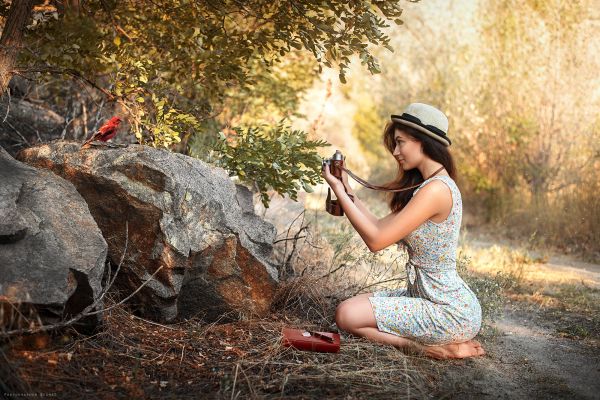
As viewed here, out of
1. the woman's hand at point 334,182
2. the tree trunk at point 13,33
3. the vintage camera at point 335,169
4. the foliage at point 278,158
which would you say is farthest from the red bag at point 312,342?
the tree trunk at point 13,33

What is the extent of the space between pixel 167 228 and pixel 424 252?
1.50 meters

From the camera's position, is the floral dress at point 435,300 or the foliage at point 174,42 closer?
the floral dress at point 435,300

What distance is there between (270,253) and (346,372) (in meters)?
1.13

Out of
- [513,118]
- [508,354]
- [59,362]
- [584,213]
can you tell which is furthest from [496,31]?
[59,362]

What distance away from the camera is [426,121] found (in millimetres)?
3785

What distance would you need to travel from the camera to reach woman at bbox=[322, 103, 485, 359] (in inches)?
146

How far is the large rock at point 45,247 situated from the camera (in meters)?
2.92

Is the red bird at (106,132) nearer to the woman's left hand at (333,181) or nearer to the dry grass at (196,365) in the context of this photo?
the dry grass at (196,365)

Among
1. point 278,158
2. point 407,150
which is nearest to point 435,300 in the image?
point 407,150

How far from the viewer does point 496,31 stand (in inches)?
390

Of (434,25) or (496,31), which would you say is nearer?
(496,31)

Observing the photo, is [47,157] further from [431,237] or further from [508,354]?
[508,354]

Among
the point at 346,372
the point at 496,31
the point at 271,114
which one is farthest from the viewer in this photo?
the point at 496,31

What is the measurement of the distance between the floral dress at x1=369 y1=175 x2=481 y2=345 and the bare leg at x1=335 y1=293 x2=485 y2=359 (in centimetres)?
3
